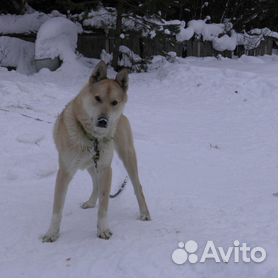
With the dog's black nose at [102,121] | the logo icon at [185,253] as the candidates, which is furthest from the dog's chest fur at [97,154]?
the logo icon at [185,253]

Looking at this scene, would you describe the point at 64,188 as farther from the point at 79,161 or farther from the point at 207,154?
the point at 207,154

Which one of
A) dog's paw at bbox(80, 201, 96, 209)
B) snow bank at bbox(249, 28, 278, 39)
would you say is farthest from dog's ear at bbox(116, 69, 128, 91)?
snow bank at bbox(249, 28, 278, 39)

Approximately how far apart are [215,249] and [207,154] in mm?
3369

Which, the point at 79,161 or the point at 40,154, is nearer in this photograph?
the point at 79,161

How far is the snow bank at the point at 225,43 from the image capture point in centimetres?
1798

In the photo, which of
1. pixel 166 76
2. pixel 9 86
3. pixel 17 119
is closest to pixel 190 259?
pixel 17 119

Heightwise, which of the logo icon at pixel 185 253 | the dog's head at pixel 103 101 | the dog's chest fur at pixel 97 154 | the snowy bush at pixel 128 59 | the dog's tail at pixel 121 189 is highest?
the dog's head at pixel 103 101

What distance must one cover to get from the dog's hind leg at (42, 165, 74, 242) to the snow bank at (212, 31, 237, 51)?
1480cm

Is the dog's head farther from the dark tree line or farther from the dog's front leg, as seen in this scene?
the dark tree line

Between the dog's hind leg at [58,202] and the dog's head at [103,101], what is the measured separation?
0.47m

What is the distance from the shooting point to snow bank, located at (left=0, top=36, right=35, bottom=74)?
1407cm

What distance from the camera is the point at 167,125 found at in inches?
342

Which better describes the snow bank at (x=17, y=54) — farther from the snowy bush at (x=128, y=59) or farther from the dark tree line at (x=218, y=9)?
the snowy bush at (x=128, y=59)

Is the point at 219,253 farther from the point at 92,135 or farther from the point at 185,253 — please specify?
the point at 92,135
